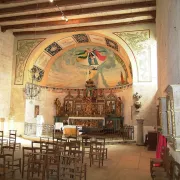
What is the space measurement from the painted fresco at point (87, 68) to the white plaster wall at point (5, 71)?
3.06 metres

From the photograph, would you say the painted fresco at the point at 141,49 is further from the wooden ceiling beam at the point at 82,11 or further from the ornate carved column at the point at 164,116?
the ornate carved column at the point at 164,116

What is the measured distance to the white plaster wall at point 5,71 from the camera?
1339 cm

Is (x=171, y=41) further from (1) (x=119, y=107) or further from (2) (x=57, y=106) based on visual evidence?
(2) (x=57, y=106)

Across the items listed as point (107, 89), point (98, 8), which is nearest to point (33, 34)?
point (98, 8)

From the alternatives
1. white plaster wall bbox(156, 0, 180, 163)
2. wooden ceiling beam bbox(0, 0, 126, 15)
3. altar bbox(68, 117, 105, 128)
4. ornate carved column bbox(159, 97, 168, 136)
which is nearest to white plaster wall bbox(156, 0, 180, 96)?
white plaster wall bbox(156, 0, 180, 163)

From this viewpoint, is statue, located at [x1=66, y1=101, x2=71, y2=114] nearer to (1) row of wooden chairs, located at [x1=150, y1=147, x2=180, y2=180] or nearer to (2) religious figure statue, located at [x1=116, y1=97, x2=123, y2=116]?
(2) religious figure statue, located at [x1=116, y1=97, x2=123, y2=116]

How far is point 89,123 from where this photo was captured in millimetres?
15109

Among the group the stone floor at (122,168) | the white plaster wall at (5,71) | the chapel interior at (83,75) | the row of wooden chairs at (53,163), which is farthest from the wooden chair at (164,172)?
the white plaster wall at (5,71)

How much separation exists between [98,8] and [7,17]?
17.5 ft

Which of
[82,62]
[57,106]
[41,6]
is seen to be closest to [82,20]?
[41,6]

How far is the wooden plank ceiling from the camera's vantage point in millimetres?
10445

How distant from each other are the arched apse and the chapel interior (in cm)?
7

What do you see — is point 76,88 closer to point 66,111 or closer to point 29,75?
point 66,111

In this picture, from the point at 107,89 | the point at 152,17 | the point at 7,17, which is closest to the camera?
the point at 152,17
